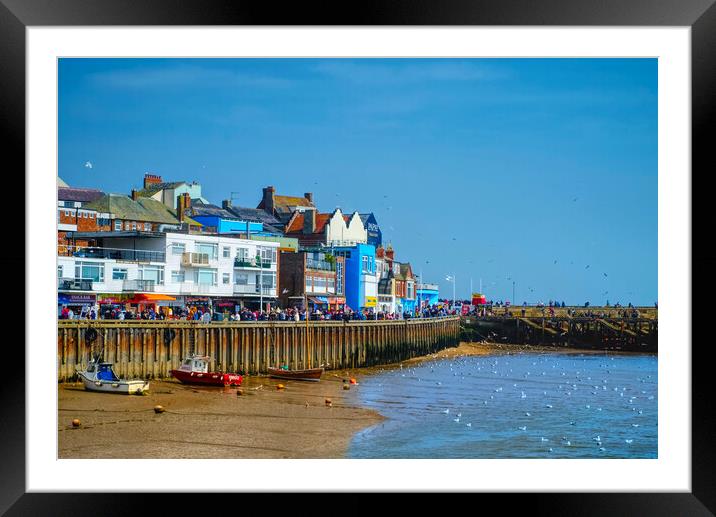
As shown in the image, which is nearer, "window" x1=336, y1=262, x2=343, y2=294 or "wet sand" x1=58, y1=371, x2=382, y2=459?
"wet sand" x1=58, y1=371, x2=382, y2=459

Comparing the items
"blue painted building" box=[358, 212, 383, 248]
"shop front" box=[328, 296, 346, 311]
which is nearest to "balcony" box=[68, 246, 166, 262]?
"shop front" box=[328, 296, 346, 311]

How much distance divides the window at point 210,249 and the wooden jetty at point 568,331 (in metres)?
21.5

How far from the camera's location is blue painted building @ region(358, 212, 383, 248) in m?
51.9

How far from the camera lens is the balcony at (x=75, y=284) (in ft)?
89.3

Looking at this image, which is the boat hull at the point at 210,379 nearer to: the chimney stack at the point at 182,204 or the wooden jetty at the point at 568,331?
the chimney stack at the point at 182,204

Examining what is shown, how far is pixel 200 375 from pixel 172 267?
1067cm

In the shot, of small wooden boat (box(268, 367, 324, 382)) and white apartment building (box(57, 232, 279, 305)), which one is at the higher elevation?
white apartment building (box(57, 232, 279, 305))

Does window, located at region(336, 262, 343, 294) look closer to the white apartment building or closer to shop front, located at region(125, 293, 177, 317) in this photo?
the white apartment building

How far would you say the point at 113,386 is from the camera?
64.9 feet
